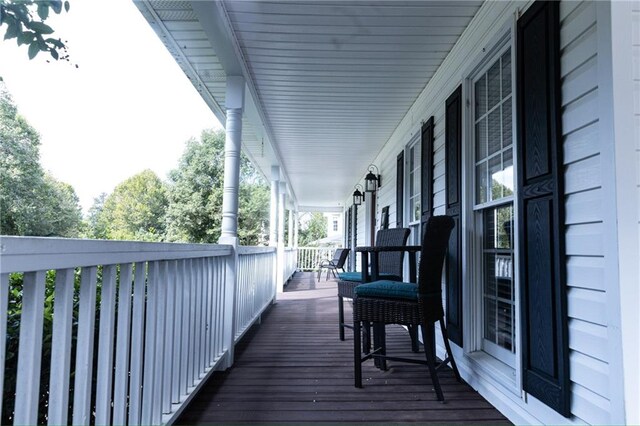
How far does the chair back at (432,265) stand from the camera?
217cm

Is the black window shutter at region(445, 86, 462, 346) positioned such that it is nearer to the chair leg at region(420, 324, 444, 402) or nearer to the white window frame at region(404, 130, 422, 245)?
the chair leg at region(420, 324, 444, 402)

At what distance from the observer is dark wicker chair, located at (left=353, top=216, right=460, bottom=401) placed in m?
2.16

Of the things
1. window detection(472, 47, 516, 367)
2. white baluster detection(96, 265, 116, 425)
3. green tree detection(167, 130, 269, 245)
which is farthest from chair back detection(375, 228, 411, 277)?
green tree detection(167, 130, 269, 245)

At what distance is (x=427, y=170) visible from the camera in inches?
134

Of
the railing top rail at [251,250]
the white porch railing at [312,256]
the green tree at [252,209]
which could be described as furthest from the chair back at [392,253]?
the green tree at [252,209]

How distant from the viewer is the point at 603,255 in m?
1.30

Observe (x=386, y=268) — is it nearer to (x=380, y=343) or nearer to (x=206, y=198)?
(x=380, y=343)

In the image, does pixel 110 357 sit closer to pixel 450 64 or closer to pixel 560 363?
pixel 560 363

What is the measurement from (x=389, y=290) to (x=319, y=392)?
75 cm

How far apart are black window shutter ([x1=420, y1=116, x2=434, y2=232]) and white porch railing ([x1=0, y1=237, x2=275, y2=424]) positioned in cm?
188

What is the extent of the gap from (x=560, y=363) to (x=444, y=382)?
1061 mm

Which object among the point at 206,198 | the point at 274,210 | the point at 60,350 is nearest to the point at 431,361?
the point at 60,350

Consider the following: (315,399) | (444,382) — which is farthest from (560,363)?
(315,399)

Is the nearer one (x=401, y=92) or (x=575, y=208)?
(x=575, y=208)
